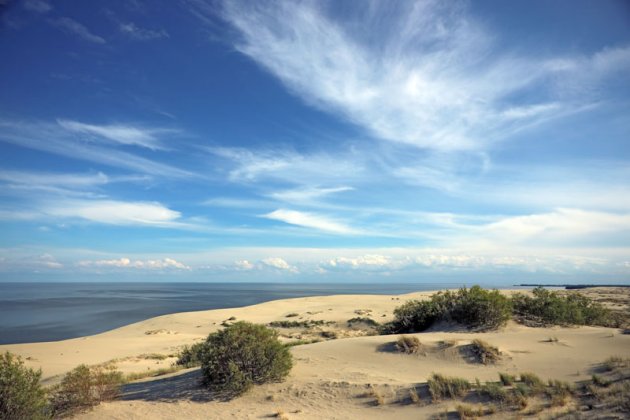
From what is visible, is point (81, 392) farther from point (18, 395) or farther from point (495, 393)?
point (495, 393)

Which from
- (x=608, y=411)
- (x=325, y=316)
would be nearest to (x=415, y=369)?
(x=608, y=411)

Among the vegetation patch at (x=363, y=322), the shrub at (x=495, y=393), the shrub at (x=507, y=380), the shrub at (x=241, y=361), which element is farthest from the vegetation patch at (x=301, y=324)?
the shrub at (x=495, y=393)

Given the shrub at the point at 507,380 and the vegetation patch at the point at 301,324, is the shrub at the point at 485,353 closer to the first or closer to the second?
the shrub at the point at 507,380

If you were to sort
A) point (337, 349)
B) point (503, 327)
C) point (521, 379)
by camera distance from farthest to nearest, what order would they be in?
point (503, 327) → point (337, 349) → point (521, 379)

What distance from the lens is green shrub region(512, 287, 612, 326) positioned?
55.4 feet

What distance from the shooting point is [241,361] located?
1052cm

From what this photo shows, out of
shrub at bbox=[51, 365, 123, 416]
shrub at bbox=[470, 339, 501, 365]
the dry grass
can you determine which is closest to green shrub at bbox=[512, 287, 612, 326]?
shrub at bbox=[470, 339, 501, 365]

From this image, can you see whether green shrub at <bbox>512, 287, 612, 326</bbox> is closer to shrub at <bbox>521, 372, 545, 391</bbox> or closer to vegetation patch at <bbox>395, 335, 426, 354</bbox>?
vegetation patch at <bbox>395, 335, 426, 354</bbox>

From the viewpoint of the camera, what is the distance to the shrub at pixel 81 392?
372 inches

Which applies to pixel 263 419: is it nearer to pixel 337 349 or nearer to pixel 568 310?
pixel 337 349

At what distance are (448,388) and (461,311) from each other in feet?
28.3

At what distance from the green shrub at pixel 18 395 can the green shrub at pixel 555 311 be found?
18065 millimetres

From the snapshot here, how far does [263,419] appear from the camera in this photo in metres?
8.70

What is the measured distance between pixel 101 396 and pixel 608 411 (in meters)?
11.8
